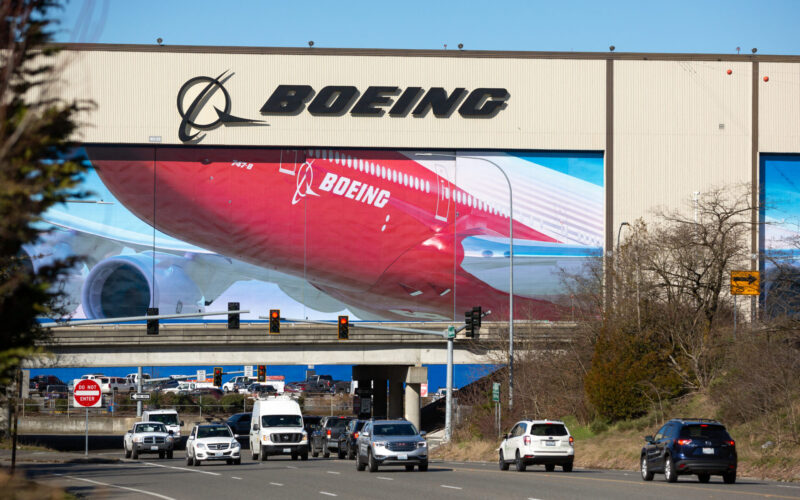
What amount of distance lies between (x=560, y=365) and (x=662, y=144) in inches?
1032

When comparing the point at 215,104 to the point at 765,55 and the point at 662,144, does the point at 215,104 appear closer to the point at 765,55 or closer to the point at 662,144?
the point at 662,144

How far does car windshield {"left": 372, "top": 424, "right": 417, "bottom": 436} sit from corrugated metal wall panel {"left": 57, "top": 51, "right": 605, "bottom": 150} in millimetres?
41515

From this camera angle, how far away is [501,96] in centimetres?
7400

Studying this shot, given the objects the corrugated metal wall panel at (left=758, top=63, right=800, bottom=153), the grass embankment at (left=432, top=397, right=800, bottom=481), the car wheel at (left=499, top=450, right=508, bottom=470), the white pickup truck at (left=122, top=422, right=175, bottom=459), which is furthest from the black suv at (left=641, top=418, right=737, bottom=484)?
the corrugated metal wall panel at (left=758, top=63, right=800, bottom=153)

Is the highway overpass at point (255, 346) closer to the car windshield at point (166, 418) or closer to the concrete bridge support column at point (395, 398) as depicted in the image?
the concrete bridge support column at point (395, 398)

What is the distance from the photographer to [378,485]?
88.2 feet

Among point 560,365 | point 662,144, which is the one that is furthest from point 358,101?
point 560,365

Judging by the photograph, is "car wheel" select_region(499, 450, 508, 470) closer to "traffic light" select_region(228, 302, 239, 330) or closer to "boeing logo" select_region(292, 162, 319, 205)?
"traffic light" select_region(228, 302, 239, 330)

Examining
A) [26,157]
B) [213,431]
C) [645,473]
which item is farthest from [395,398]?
[26,157]

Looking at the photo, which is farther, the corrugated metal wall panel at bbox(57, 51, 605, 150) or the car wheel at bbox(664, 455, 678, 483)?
the corrugated metal wall panel at bbox(57, 51, 605, 150)

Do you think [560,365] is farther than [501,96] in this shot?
No

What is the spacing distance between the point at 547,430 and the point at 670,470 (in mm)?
5830

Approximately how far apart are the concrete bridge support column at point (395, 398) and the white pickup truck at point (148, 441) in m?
28.0

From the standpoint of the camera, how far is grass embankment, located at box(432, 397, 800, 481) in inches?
1266
